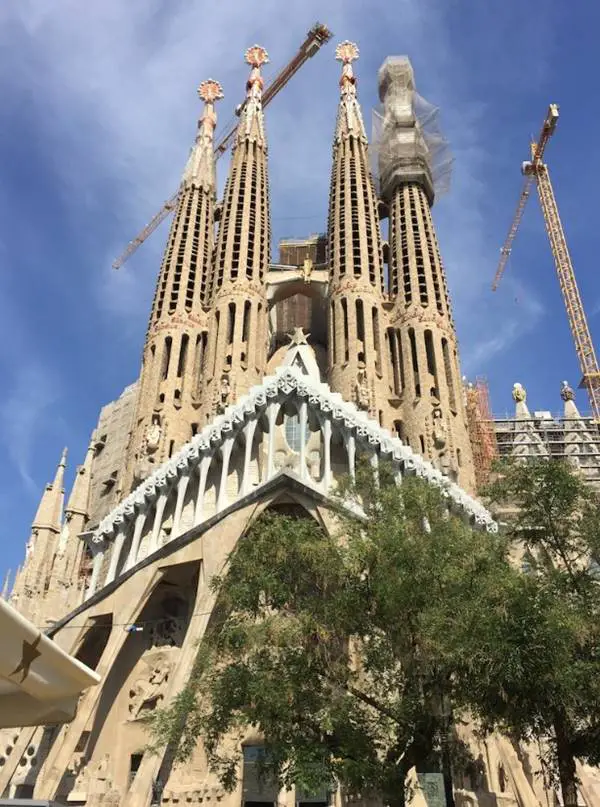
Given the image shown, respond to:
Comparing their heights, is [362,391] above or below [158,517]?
above

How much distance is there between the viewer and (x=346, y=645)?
11.5 meters

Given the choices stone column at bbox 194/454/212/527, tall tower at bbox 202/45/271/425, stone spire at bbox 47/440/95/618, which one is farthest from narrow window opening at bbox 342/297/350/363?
stone spire at bbox 47/440/95/618

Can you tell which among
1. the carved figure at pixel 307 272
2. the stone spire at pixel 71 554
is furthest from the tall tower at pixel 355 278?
the stone spire at pixel 71 554

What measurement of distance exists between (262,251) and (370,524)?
25470 millimetres

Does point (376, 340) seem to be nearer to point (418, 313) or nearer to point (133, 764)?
point (418, 313)

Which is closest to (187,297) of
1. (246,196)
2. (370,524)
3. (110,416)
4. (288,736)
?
(246,196)

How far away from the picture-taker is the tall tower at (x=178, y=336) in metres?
28.4

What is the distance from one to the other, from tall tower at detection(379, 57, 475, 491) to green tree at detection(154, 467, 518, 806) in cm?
1576

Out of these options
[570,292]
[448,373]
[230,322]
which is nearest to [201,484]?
[230,322]

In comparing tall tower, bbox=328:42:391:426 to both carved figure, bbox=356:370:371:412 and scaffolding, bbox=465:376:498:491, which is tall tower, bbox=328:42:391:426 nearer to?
carved figure, bbox=356:370:371:412

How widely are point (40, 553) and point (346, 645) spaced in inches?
1026

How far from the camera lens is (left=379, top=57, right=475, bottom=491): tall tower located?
27.8 m

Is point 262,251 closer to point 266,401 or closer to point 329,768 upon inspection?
point 266,401

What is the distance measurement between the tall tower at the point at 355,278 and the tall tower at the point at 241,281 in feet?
11.8
